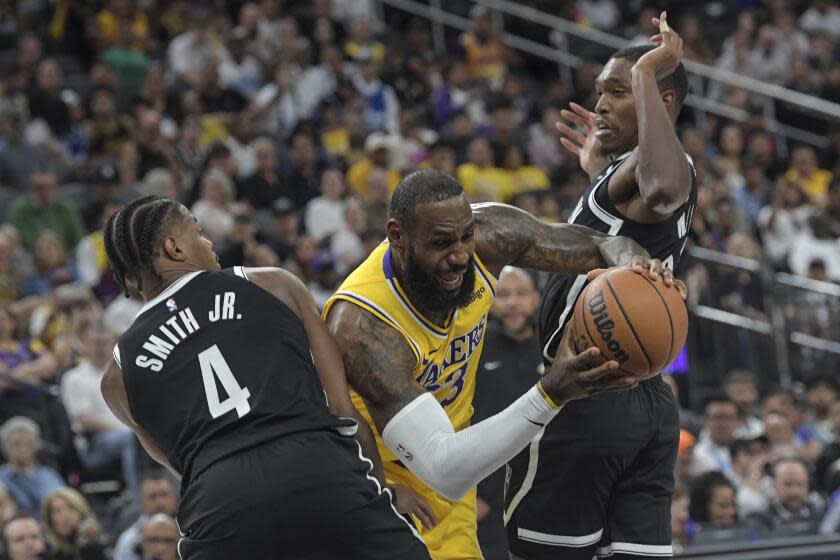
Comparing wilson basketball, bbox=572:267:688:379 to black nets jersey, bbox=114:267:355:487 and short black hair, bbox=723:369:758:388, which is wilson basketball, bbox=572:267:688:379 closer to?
black nets jersey, bbox=114:267:355:487

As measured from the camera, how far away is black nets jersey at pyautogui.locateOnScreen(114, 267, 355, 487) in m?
3.56

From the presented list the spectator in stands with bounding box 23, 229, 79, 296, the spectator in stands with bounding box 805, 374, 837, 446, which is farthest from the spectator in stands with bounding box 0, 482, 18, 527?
the spectator in stands with bounding box 805, 374, 837, 446

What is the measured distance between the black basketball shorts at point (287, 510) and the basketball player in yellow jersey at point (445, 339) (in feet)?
1.22

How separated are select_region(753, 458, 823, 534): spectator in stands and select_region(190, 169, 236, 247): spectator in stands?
14.6 feet

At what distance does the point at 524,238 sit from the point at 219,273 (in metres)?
1.19

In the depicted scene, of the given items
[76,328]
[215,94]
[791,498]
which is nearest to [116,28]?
[215,94]

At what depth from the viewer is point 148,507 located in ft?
24.4

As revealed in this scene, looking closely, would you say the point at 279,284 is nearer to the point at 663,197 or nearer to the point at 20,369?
the point at 663,197

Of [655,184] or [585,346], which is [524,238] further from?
[585,346]

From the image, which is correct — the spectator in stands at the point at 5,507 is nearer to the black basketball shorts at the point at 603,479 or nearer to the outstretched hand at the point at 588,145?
the black basketball shorts at the point at 603,479

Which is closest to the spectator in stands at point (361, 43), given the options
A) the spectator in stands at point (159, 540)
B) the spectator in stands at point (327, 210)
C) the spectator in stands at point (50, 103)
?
the spectator in stands at point (327, 210)

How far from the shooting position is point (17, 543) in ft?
22.4

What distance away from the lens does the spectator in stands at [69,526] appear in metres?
7.18

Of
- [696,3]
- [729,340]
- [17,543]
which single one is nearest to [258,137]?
[729,340]
